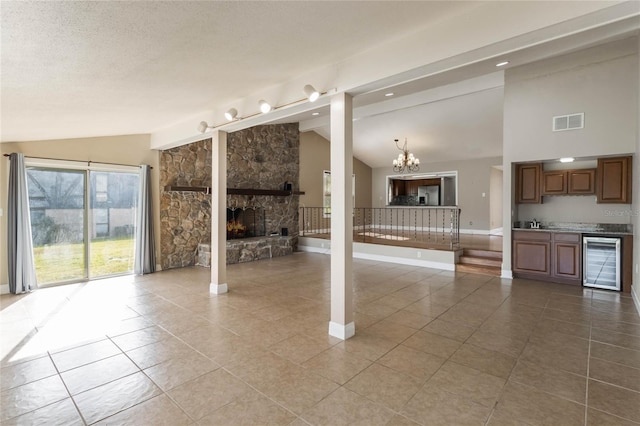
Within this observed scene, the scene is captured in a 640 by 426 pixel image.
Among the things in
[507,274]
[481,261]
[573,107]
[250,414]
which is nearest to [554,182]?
[573,107]

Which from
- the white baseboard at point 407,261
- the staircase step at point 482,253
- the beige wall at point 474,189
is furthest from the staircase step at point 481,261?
the beige wall at point 474,189

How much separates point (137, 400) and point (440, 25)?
361cm

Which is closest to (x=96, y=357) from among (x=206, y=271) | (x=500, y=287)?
(x=206, y=271)

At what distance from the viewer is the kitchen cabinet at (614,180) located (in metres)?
5.02

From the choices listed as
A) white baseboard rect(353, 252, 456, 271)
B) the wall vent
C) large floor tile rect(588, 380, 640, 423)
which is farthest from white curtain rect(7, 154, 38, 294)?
the wall vent

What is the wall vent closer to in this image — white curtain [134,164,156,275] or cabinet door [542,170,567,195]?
cabinet door [542,170,567,195]

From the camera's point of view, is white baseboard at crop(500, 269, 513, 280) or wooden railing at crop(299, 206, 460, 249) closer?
white baseboard at crop(500, 269, 513, 280)

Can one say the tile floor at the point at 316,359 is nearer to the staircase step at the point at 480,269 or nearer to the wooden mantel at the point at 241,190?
the staircase step at the point at 480,269

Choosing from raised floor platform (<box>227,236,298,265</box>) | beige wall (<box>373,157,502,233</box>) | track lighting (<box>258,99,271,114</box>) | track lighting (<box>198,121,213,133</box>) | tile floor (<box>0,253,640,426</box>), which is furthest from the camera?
beige wall (<box>373,157,502,233</box>)

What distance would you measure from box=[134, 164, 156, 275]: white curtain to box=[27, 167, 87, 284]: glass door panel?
89 cm

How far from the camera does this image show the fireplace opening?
8617 millimetres

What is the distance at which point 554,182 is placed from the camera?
5727mm

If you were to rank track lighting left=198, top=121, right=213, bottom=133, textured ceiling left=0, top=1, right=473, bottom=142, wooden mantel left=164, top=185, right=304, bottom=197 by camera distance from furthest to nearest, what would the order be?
wooden mantel left=164, top=185, right=304, bottom=197
track lighting left=198, top=121, right=213, bottom=133
textured ceiling left=0, top=1, right=473, bottom=142

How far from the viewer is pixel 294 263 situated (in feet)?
24.6
